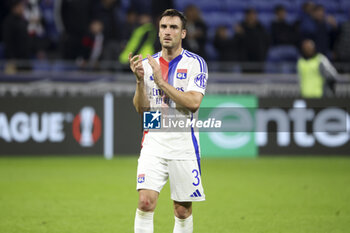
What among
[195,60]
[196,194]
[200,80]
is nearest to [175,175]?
[196,194]

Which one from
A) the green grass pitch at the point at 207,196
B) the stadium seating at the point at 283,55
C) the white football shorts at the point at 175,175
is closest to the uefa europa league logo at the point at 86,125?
the green grass pitch at the point at 207,196

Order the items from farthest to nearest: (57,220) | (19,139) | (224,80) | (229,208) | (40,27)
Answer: (40,27) → (224,80) → (19,139) → (229,208) → (57,220)

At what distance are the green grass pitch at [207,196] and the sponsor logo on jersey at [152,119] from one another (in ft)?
5.56

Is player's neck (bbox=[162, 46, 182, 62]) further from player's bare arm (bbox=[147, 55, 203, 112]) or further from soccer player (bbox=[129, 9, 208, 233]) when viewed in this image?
player's bare arm (bbox=[147, 55, 203, 112])

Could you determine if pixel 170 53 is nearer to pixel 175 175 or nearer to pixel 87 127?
pixel 175 175

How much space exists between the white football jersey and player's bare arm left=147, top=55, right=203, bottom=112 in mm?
129

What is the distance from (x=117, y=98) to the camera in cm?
1292

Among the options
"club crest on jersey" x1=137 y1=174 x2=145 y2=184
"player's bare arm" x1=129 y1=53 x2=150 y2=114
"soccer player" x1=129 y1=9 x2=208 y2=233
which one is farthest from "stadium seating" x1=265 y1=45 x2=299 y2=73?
"club crest on jersey" x1=137 y1=174 x2=145 y2=184

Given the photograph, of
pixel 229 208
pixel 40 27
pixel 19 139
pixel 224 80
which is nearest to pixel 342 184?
pixel 229 208

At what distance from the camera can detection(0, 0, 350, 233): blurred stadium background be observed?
311 inches

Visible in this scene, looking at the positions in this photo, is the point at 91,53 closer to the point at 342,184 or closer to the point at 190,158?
the point at 342,184

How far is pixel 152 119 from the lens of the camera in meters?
4.77

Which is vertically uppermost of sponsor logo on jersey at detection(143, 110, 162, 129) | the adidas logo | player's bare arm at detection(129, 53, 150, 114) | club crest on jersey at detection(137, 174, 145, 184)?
player's bare arm at detection(129, 53, 150, 114)

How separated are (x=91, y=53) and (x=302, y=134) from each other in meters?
5.43
